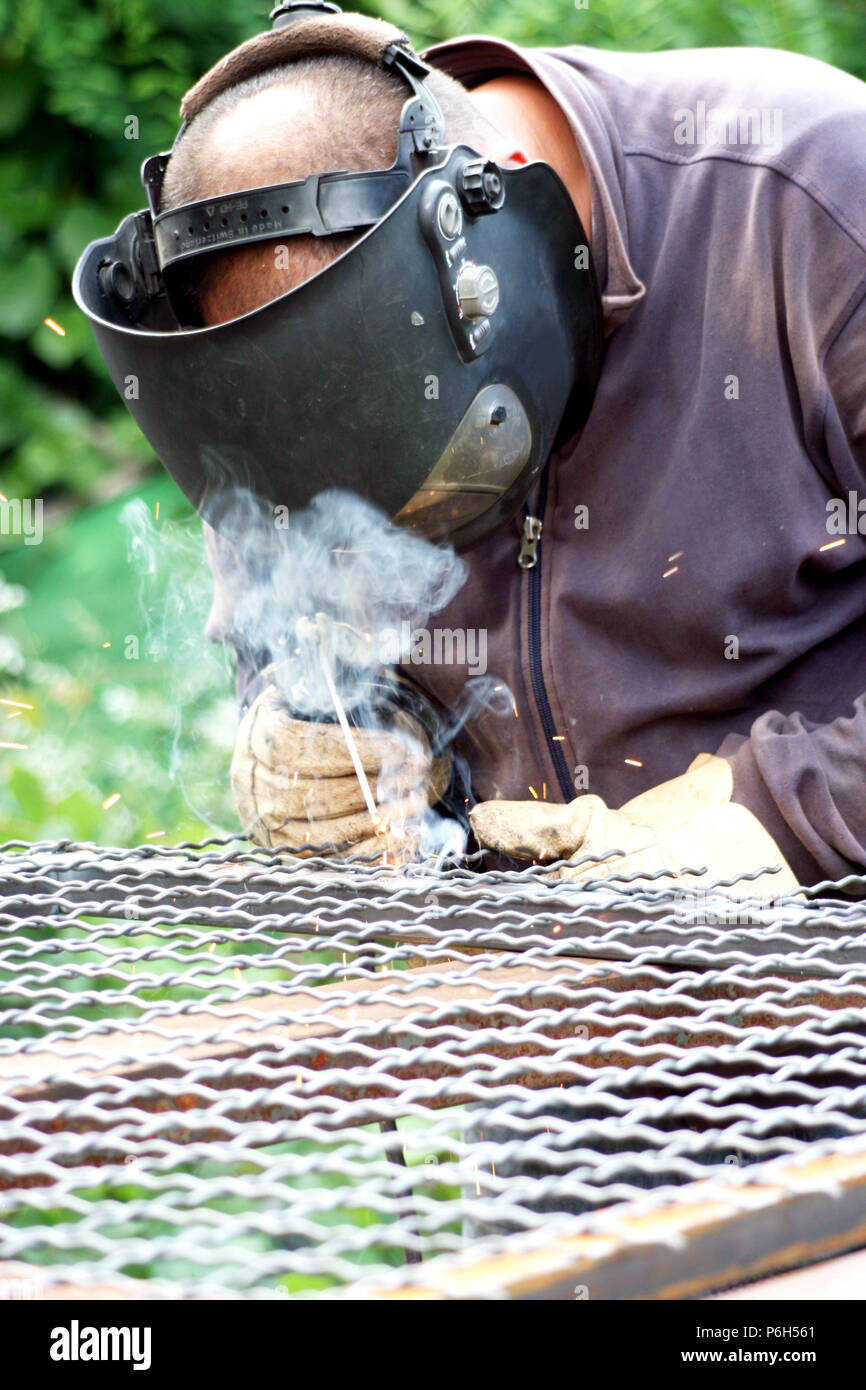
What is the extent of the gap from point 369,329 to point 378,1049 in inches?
26.9

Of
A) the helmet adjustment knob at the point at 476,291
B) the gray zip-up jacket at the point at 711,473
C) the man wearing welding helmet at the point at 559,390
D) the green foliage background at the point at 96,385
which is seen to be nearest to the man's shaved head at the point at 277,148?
the man wearing welding helmet at the point at 559,390

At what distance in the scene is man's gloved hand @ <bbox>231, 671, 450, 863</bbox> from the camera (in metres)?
1.87

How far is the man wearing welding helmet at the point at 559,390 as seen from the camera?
4.22 feet

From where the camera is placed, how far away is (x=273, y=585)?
159 cm

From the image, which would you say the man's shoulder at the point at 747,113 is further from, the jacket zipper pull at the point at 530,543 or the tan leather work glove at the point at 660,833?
the tan leather work glove at the point at 660,833

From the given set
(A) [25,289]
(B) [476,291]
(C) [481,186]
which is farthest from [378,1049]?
(A) [25,289]

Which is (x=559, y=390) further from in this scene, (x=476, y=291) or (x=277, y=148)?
(x=277, y=148)

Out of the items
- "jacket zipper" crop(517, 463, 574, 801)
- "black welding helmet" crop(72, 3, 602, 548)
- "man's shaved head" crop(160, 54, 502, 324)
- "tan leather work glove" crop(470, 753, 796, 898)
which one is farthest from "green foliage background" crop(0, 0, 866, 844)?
"man's shaved head" crop(160, 54, 502, 324)

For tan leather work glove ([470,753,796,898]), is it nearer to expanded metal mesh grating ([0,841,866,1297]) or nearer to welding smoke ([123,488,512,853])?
expanded metal mesh grating ([0,841,866,1297])

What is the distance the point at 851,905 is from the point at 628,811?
0.48 metres

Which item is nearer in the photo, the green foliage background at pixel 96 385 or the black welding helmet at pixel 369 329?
the black welding helmet at pixel 369 329

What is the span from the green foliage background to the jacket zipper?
1428mm

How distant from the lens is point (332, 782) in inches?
73.9

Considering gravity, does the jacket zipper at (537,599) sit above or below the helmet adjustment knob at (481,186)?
below
